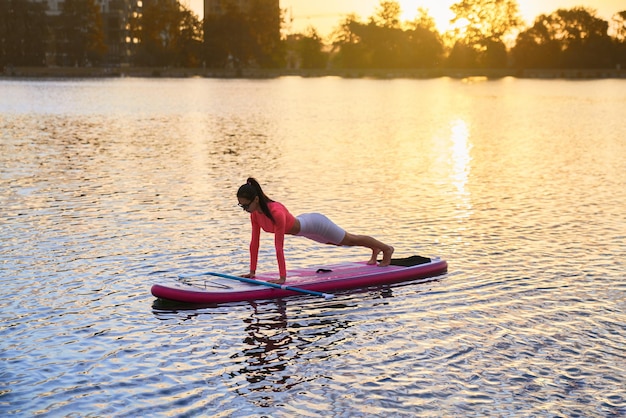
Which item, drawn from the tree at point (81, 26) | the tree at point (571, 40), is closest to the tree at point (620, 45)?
the tree at point (571, 40)

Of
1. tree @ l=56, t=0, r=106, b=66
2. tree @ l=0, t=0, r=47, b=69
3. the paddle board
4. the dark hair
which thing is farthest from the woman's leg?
tree @ l=56, t=0, r=106, b=66

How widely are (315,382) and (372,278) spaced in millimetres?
4269

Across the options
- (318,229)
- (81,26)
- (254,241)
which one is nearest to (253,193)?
(254,241)

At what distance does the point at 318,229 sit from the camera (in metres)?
13.7

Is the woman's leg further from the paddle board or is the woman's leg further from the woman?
the paddle board

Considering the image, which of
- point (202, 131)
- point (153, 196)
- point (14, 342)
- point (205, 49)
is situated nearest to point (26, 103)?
point (202, 131)

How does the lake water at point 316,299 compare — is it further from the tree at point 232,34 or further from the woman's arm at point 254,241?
the tree at point 232,34

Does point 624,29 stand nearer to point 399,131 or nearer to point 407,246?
point 399,131

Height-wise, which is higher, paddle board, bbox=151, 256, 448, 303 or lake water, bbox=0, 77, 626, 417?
paddle board, bbox=151, 256, 448, 303

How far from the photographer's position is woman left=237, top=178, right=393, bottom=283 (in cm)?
1273

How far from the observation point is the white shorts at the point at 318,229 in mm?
13602

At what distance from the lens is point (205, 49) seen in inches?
7692

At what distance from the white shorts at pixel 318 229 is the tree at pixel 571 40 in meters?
175

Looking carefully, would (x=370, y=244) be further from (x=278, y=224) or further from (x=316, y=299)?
(x=278, y=224)
